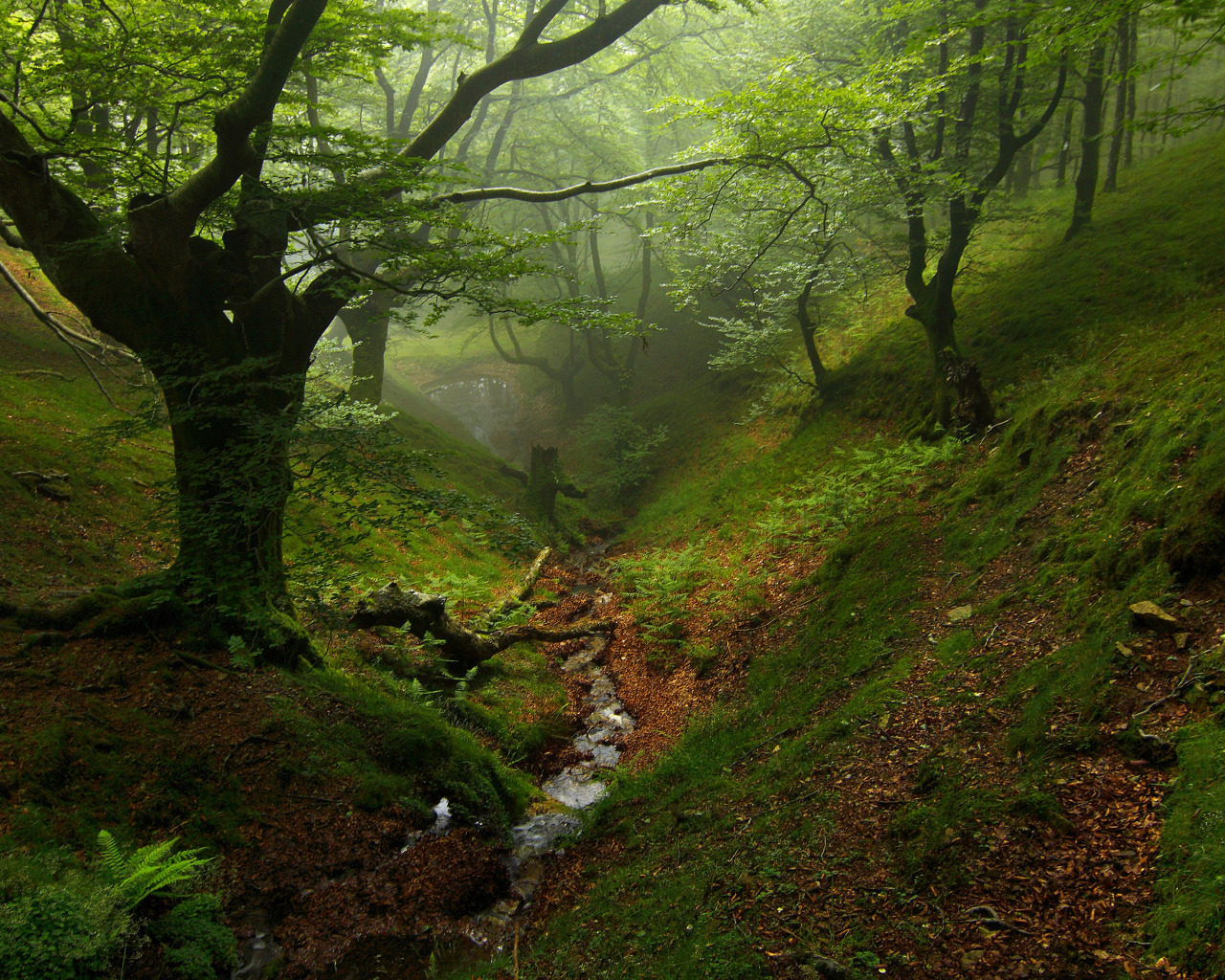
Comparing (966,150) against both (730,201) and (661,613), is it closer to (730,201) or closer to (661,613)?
(730,201)

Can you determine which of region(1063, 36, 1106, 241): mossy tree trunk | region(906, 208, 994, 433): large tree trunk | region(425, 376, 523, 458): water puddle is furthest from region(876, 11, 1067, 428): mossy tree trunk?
region(425, 376, 523, 458): water puddle

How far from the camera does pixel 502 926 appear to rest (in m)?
4.90

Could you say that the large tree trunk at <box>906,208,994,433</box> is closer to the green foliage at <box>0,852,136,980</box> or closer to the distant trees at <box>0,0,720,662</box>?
the distant trees at <box>0,0,720,662</box>

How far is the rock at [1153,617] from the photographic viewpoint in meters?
4.00

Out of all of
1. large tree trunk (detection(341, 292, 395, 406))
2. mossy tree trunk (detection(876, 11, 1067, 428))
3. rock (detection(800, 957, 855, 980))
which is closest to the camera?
rock (detection(800, 957, 855, 980))

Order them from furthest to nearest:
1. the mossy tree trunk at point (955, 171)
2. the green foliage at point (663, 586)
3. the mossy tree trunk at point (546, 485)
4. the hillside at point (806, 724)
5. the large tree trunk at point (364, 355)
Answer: the mossy tree trunk at point (546, 485), the large tree trunk at point (364, 355), the green foliage at point (663, 586), the mossy tree trunk at point (955, 171), the hillside at point (806, 724)

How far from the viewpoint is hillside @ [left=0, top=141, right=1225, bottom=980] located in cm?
333

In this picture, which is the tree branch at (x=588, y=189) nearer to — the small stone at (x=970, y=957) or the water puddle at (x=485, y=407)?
the small stone at (x=970, y=957)

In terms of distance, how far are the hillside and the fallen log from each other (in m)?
0.35

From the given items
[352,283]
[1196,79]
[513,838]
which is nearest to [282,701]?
[513,838]

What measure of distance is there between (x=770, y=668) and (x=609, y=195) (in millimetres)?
27345

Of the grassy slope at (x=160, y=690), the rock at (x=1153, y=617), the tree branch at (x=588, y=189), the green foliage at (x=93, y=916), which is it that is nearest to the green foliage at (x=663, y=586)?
the grassy slope at (x=160, y=690)

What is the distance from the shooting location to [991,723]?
4.47 m

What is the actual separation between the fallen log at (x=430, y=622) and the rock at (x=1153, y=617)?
738 centimetres
